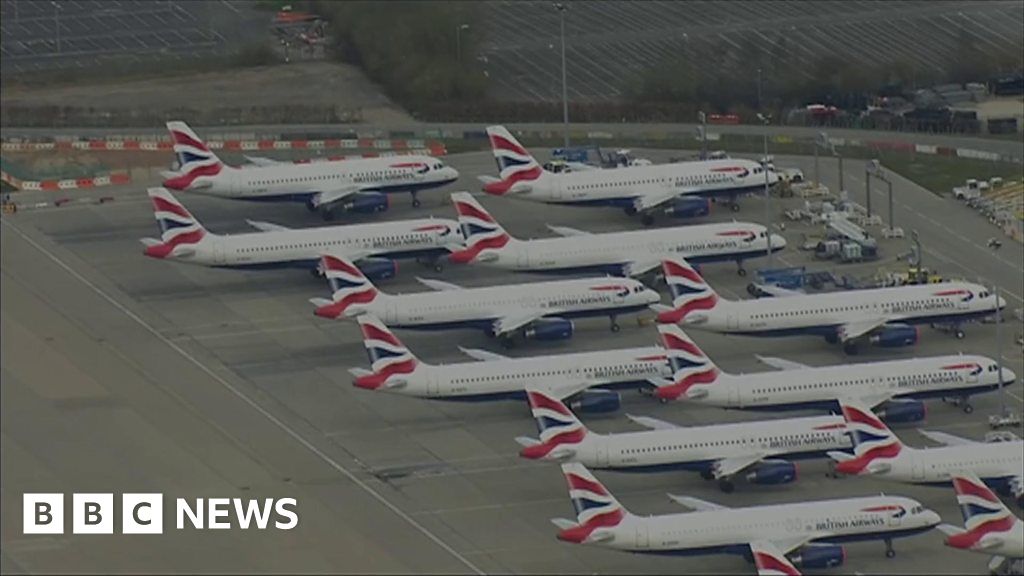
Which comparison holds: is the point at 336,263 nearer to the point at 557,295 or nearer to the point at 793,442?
the point at 557,295

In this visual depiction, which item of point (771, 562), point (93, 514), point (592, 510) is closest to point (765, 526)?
point (771, 562)

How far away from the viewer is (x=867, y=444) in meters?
167

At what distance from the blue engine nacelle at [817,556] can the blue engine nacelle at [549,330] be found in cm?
4078

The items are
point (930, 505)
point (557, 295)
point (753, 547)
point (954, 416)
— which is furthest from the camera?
point (557, 295)

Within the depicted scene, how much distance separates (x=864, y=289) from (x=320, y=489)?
41180 mm

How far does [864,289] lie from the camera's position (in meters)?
200

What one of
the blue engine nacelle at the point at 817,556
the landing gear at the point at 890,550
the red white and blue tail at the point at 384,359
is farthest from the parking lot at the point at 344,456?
the red white and blue tail at the point at 384,359

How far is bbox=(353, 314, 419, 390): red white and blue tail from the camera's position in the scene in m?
182

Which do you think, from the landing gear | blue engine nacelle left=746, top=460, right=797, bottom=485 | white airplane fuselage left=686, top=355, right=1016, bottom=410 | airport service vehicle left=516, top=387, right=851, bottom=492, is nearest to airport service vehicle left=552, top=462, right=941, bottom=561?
the landing gear

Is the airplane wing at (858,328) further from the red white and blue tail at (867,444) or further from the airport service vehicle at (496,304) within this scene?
the red white and blue tail at (867,444)

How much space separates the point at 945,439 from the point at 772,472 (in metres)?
10.0

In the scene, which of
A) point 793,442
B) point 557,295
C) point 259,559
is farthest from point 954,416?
point 259,559

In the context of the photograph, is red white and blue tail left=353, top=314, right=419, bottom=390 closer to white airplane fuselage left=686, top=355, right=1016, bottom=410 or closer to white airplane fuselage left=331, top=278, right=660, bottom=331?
white airplane fuselage left=331, top=278, right=660, bottom=331

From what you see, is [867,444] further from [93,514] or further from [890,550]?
[93,514]
